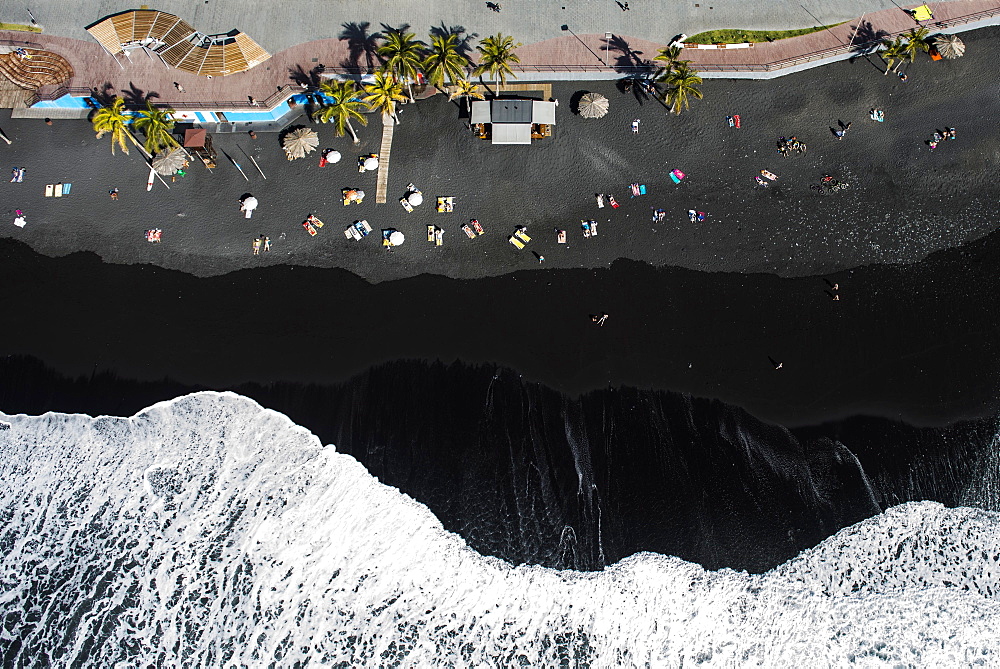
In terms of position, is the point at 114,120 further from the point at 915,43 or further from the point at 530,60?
the point at 915,43

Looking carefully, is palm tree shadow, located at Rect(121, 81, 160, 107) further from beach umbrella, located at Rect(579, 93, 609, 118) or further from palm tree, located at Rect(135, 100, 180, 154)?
beach umbrella, located at Rect(579, 93, 609, 118)

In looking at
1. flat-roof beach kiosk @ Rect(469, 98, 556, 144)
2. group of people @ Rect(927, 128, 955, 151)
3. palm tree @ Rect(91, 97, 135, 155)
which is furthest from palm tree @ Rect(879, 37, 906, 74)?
palm tree @ Rect(91, 97, 135, 155)

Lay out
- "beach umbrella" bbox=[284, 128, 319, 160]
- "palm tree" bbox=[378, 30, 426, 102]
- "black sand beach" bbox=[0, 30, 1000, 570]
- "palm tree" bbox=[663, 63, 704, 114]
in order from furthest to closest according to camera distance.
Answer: "beach umbrella" bbox=[284, 128, 319, 160] < "palm tree" bbox=[663, 63, 704, 114] < "palm tree" bbox=[378, 30, 426, 102] < "black sand beach" bbox=[0, 30, 1000, 570]

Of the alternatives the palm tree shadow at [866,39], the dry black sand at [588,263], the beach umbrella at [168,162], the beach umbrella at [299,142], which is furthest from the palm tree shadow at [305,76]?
the palm tree shadow at [866,39]

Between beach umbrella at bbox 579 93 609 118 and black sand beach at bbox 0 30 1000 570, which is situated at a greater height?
beach umbrella at bbox 579 93 609 118

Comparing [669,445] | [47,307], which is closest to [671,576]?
[669,445]

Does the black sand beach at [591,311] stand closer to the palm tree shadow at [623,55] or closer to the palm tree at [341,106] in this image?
the palm tree at [341,106]

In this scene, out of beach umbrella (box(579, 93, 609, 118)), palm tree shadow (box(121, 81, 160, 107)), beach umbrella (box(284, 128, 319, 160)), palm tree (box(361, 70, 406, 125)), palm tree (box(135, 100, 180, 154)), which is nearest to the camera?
palm tree (box(135, 100, 180, 154))

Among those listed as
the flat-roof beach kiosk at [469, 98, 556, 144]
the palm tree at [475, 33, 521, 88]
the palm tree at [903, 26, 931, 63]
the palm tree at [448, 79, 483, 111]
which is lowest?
the flat-roof beach kiosk at [469, 98, 556, 144]

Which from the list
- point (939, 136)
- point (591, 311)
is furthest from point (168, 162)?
point (939, 136)
